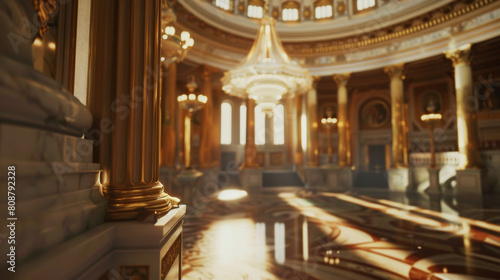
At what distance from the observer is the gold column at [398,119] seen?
11.1 meters

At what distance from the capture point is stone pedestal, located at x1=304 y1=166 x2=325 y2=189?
12.4 meters

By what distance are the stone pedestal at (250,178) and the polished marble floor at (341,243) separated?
180 inches

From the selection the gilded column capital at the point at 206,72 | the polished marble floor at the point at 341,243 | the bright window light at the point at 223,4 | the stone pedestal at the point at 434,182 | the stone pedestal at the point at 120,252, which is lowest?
the polished marble floor at the point at 341,243

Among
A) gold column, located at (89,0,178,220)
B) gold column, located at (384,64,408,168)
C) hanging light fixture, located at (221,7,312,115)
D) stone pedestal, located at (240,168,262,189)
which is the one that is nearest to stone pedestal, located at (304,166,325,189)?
stone pedestal, located at (240,168,262,189)

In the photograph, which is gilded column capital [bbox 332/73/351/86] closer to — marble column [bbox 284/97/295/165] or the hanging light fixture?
marble column [bbox 284/97/295/165]

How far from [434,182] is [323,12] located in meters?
8.88

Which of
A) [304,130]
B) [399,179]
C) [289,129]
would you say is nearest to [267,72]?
[304,130]

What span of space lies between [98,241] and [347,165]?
476 inches

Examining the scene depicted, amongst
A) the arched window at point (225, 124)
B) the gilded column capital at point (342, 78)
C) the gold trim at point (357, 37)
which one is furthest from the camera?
the arched window at point (225, 124)

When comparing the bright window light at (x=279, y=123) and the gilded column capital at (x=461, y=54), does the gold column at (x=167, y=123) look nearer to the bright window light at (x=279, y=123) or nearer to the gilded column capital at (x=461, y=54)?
the bright window light at (x=279, y=123)

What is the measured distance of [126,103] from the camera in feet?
5.33

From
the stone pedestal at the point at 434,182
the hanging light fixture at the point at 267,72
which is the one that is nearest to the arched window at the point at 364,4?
the hanging light fixture at the point at 267,72

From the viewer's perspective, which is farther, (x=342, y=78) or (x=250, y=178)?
(x=342, y=78)

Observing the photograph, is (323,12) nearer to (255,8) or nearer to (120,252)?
(255,8)
